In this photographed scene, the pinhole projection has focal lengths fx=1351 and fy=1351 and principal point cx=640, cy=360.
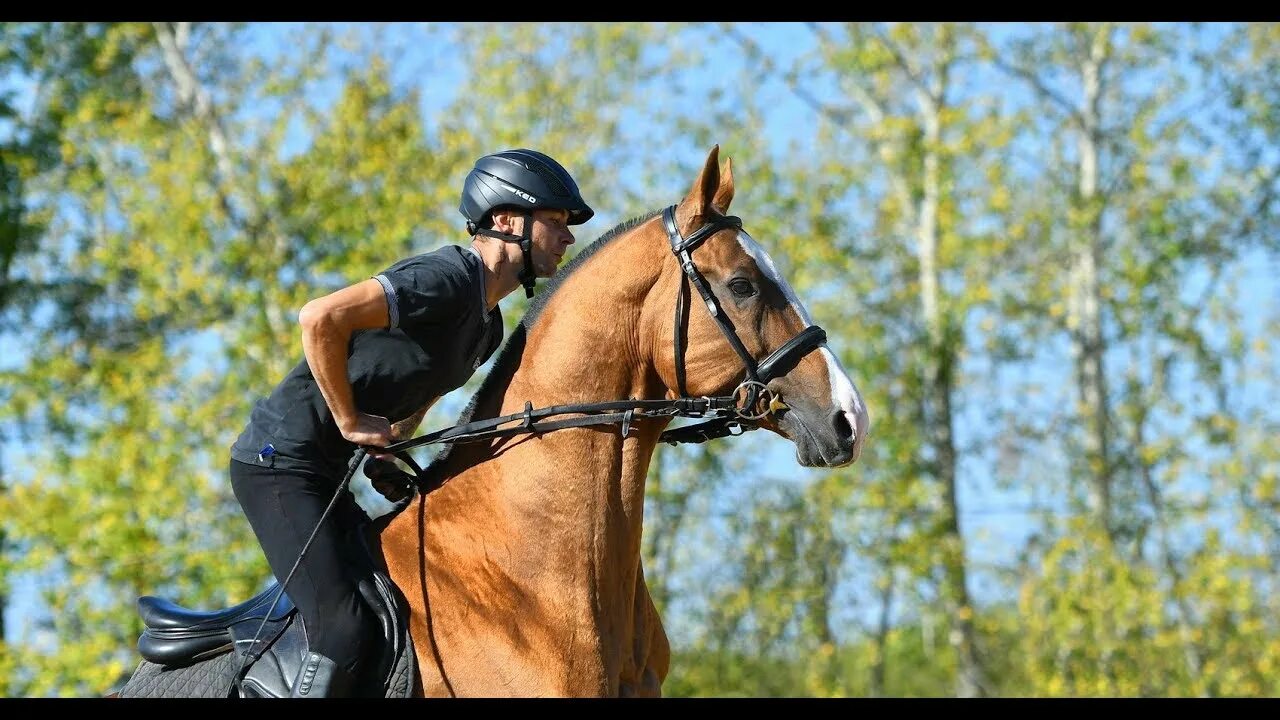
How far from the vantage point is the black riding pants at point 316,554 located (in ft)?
14.1

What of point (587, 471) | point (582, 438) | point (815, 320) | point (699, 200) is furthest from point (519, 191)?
point (815, 320)

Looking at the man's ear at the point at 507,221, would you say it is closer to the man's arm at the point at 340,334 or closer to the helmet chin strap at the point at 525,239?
the helmet chin strap at the point at 525,239

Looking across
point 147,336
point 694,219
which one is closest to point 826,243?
point 147,336

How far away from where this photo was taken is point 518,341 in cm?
482

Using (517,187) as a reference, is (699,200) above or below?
below

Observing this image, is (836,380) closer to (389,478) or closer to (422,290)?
(422,290)

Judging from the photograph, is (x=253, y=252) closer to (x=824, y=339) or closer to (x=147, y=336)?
(x=147, y=336)

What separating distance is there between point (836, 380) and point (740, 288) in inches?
17.8

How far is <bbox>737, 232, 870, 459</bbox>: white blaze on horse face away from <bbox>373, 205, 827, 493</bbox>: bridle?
0.08 m

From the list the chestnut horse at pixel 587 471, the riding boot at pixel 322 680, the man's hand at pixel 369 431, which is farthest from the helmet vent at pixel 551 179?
the riding boot at pixel 322 680

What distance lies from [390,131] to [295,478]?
16.0 m

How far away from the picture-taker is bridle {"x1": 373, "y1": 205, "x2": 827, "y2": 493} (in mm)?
4465

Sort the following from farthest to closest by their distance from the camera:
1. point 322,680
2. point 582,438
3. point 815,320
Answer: point 815,320, point 582,438, point 322,680

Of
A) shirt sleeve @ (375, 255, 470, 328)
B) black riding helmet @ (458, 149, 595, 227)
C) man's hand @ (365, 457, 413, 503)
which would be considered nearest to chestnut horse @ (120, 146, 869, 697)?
man's hand @ (365, 457, 413, 503)
